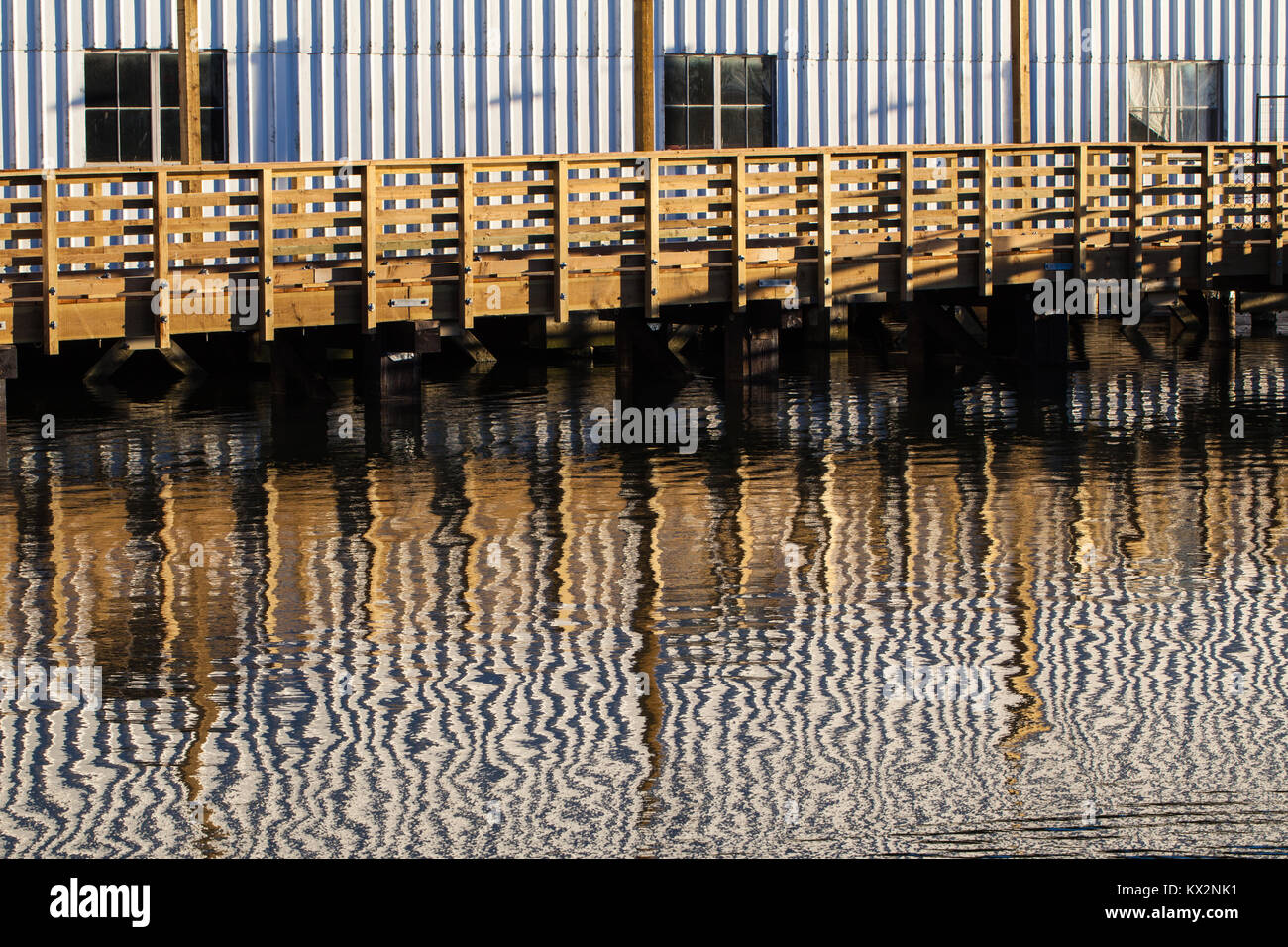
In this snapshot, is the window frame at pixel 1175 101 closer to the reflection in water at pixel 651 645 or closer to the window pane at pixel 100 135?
the reflection in water at pixel 651 645

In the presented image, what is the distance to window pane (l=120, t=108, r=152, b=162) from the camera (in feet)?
69.8

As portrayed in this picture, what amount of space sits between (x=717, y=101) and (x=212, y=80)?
588cm

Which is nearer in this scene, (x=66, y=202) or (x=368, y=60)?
(x=66, y=202)

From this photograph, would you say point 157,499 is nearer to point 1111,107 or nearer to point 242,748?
point 242,748

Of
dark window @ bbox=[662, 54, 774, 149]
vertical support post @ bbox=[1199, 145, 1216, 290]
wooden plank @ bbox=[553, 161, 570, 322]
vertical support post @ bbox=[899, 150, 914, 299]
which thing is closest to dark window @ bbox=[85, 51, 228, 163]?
wooden plank @ bbox=[553, 161, 570, 322]

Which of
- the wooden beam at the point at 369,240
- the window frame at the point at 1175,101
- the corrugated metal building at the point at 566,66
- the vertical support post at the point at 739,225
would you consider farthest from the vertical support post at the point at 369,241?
the window frame at the point at 1175,101

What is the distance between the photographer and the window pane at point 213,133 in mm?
21531

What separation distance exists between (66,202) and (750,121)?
31.7ft

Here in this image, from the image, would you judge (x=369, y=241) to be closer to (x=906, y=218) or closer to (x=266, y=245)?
(x=266, y=245)

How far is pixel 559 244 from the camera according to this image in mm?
18266

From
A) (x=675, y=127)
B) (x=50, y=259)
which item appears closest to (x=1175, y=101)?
(x=675, y=127)

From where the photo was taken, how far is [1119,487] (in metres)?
13.4

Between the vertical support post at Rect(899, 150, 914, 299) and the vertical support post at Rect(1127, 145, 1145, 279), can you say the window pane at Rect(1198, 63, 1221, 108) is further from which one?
the vertical support post at Rect(899, 150, 914, 299)
